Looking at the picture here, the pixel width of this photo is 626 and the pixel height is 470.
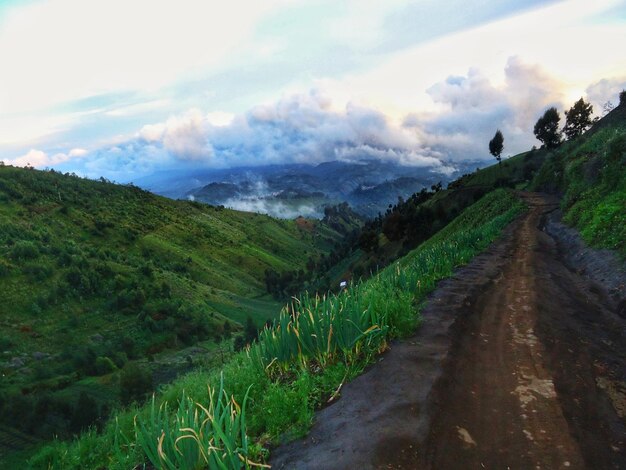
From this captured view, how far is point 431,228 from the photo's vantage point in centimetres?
7388

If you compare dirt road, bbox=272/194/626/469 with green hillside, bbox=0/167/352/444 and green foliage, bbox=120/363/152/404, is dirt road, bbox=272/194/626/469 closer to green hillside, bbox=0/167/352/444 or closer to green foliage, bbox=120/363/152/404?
green foliage, bbox=120/363/152/404

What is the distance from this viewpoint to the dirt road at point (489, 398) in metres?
4.68

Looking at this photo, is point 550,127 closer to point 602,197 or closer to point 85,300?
point 602,197

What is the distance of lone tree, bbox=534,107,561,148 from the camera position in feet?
331

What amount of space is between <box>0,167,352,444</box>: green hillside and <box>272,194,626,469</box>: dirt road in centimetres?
4649

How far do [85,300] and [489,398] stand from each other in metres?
77.7

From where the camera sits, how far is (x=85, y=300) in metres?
69.3

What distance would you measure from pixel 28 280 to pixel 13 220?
90.1 ft

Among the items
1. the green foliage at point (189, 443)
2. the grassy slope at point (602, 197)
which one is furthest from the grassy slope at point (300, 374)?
the grassy slope at point (602, 197)

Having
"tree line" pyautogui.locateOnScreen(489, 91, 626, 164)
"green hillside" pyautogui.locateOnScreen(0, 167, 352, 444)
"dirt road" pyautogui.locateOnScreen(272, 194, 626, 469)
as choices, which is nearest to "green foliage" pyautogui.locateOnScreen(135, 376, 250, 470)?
"dirt road" pyautogui.locateOnScreen(272, 194, 626, 469)

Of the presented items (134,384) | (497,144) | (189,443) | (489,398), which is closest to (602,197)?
(489,398)

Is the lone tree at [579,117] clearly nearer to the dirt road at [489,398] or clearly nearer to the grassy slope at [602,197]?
the grassy slope at [602,197]

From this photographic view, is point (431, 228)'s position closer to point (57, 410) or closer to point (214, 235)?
point (57, 410)

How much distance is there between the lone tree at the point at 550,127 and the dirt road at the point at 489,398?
110 meters
